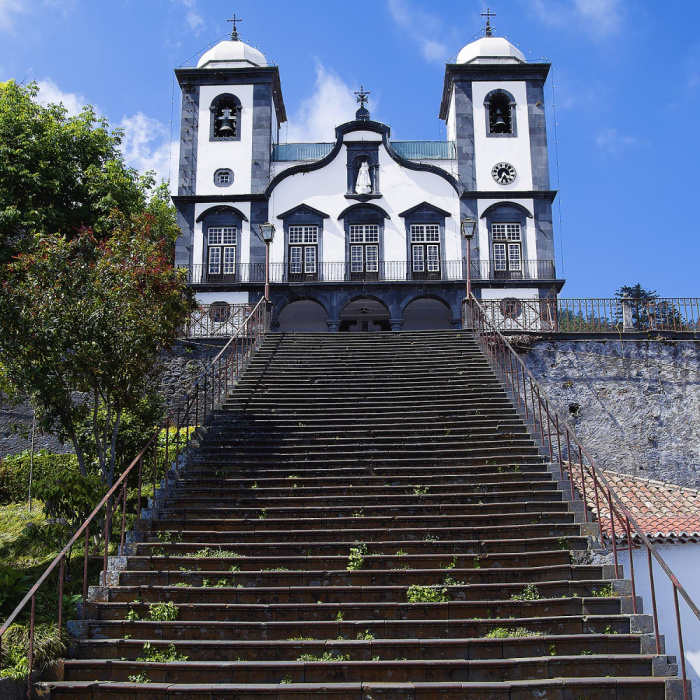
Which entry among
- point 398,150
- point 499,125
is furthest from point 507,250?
point 398,150

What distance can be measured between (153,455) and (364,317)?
1441 centimetres

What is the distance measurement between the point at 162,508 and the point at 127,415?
3402mm

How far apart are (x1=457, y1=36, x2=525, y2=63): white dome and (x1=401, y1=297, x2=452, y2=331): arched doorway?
8.09 metres

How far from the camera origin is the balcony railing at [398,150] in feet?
82.0

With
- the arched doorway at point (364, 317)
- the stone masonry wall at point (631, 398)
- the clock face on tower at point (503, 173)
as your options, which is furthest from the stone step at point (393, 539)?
the clock face on tower at point (503, 173)

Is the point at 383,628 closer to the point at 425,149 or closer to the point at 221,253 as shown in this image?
the point at 221,253

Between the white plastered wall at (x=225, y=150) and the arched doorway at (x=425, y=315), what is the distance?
6343 millimetres

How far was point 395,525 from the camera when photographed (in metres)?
9.55

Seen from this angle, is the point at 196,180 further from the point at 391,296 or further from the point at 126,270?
the point at 126,270

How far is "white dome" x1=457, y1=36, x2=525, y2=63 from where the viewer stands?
25000 millimetres

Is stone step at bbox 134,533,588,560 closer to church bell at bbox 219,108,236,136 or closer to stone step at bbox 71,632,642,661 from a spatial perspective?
stone step at bbox 71,632,642,661

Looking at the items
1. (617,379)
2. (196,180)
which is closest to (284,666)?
(617,379)

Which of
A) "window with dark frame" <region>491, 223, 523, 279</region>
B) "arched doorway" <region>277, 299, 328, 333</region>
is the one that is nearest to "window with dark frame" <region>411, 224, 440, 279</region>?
"window with dark frame" <region>491, 223, 523, 279</region>

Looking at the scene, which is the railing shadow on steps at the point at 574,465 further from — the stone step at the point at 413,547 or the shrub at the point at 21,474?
the shrub at the point at 21,474
